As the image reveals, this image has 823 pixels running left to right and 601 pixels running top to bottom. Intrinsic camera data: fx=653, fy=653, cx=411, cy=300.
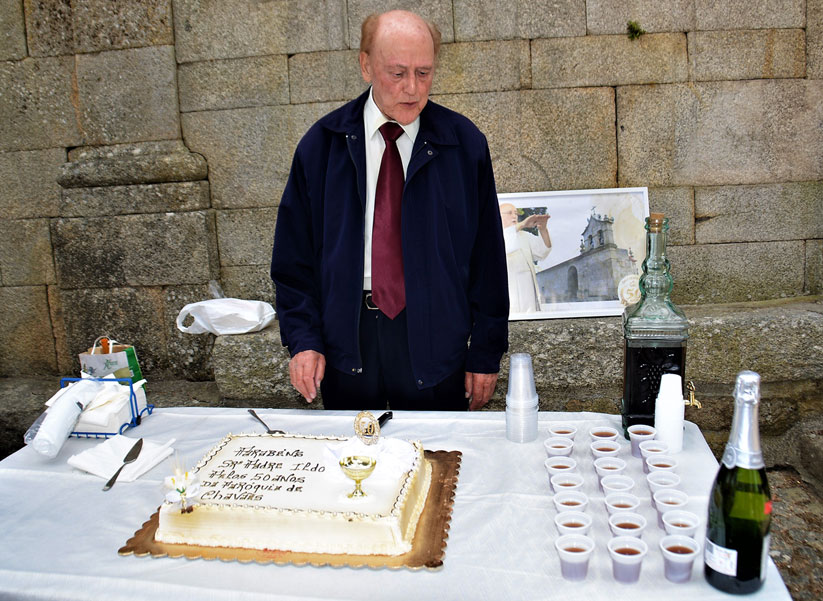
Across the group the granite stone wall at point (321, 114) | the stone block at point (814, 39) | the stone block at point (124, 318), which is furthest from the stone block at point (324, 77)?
the stone block at point (814, 39)

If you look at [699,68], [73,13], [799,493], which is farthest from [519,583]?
[73,13]

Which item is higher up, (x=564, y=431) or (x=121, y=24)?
(x=121, y=24)

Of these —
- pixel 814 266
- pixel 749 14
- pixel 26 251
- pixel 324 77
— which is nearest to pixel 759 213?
pixel 814 266

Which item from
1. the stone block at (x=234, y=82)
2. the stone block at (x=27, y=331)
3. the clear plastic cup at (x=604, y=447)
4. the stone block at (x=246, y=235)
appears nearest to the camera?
the clear plastic cup at (x=604, y=447)

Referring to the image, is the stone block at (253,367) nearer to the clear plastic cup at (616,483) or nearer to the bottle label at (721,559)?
the clear plastic cup at (616,483)

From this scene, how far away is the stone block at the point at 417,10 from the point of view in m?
3.68

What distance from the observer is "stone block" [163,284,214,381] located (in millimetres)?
3898

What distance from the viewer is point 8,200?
4113mm

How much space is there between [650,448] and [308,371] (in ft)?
3.37

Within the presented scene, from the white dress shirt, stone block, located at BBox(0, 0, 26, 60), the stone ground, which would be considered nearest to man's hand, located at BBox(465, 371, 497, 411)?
the white dress shirt

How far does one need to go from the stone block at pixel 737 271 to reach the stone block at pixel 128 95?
311 cm

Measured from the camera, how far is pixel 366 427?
1.54m

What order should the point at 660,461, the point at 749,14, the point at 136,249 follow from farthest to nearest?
the point at 136,249 < the point at 749,14 < the point at 660,461

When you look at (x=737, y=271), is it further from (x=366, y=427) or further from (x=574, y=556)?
(x=574, y=556)
